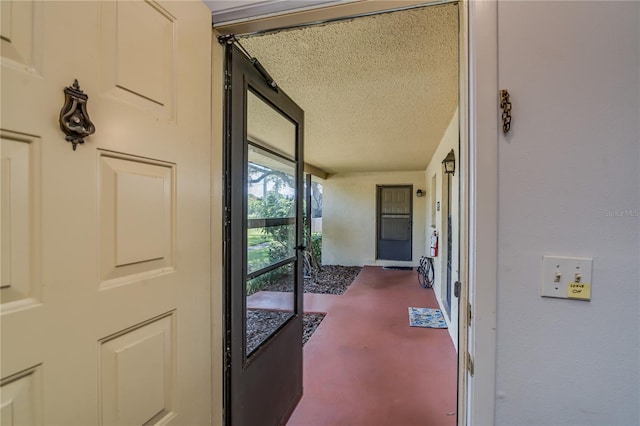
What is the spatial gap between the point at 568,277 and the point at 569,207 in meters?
0.19

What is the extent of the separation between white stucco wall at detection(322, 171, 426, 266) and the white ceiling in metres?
3.56

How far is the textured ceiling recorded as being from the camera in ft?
5.01

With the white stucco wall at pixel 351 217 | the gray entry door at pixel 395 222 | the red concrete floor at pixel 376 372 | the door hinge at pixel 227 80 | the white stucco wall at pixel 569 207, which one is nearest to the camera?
the white stucco wall at pixel 569 207

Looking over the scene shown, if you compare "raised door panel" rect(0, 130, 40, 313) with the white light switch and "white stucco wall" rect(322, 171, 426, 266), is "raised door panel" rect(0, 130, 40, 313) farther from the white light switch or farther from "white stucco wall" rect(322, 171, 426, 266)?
"white stucco wall" rect(322, 171, 426, 266)

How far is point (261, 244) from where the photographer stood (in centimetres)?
166

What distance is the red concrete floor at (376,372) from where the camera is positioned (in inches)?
79.5

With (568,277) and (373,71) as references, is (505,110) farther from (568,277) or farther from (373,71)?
(373,71)

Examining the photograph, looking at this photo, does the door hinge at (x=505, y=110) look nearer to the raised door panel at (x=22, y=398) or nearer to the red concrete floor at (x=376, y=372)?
the raised door panel at (x=22, y=398)

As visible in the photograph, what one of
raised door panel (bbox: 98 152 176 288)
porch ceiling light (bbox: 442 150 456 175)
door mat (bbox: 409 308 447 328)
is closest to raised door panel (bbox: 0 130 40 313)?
raised door panel (bbox: 98 152 176 288)

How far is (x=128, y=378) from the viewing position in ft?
2.38

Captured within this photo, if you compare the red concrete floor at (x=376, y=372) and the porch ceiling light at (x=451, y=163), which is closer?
the red concrete floor at (x=376, y=372)

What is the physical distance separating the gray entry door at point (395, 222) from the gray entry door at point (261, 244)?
18.1 feet

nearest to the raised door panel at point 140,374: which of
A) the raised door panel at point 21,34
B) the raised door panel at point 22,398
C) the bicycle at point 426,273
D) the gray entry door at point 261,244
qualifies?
the raised door panel at point 22,398

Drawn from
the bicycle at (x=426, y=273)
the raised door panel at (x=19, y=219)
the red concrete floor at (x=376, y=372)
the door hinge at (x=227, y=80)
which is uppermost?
the door hinge at (x=227, y=80)
